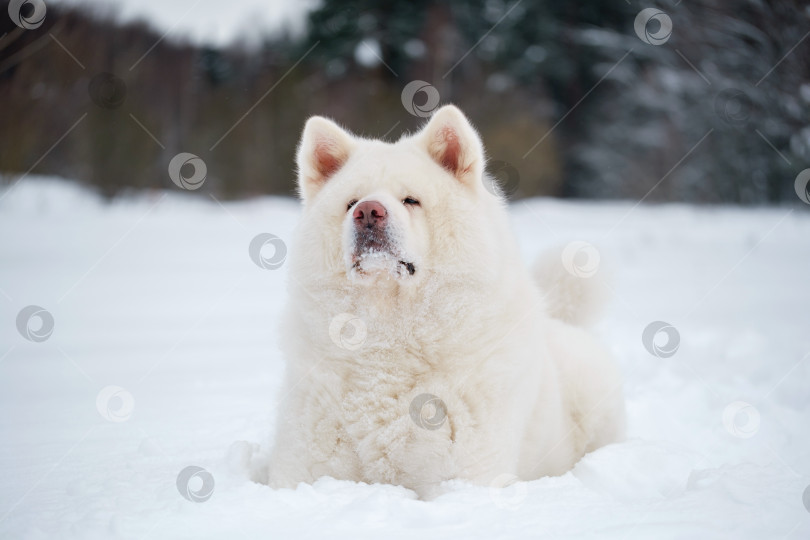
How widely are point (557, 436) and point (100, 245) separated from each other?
11169 millimetres

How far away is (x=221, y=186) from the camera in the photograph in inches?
779

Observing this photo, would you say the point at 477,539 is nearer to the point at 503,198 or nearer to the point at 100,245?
the point at 503,198

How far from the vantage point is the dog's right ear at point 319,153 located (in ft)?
9.85
